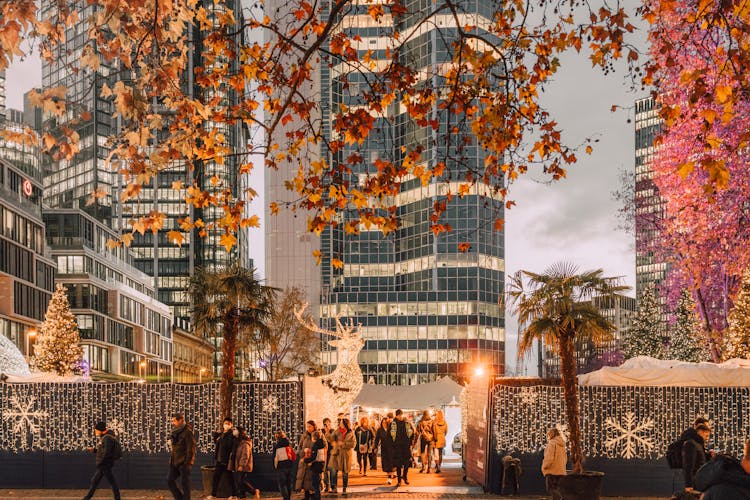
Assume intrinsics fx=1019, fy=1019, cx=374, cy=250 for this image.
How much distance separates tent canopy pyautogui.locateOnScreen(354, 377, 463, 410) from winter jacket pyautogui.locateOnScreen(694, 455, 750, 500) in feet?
83.7

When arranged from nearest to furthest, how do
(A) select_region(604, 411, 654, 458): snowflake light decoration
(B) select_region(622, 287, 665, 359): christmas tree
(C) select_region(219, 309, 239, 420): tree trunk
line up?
(A) select_region(604, 411, 654, 458): snowflake light decoration
(C) select_region(219, 309, 239, 420): tree trunk
(B) select_region(622, 287, 665, 359): christmas tree

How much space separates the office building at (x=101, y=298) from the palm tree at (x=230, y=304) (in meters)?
64.2

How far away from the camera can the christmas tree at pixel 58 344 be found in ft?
184

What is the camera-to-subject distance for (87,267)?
91.5 m

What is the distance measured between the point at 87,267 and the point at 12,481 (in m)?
71.1

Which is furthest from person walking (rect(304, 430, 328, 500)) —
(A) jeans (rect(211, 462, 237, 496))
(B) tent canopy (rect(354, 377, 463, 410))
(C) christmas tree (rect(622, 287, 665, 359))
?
(C) christmas tree (rect(622, 287, 665, 359))

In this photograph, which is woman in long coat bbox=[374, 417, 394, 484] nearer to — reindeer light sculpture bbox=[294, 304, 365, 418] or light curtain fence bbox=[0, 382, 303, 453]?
reindeer light sculpture bbox=[294, 304, 365, 418]

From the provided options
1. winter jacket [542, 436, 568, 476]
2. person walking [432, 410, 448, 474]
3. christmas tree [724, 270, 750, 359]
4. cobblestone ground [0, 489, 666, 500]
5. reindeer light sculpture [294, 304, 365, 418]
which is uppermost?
christmas tree [724, 270, 750, 359]

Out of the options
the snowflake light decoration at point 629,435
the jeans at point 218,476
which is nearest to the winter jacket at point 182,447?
the jeans at point 218,476

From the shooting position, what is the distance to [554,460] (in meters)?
17.2

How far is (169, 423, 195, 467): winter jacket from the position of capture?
56.5ft

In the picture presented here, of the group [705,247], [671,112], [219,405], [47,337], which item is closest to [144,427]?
[219,405]

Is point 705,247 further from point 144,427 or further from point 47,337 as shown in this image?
point 47,337

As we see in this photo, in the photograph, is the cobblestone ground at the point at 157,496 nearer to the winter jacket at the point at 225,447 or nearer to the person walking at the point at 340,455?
the person walking at the point at 340,455
